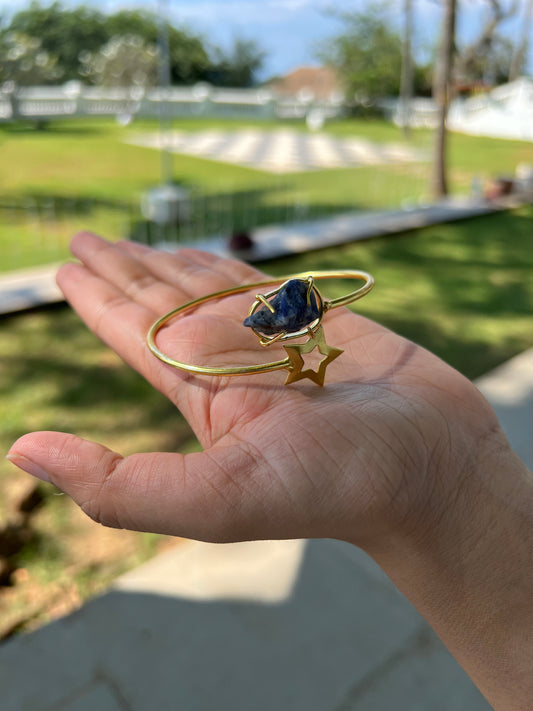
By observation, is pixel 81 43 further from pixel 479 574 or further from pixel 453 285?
pixel 479 574

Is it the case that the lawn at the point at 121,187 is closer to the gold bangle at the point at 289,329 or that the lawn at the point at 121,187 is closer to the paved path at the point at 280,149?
the paved path at the point at 280,149

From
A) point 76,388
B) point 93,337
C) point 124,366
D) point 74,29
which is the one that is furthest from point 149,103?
point 76,388

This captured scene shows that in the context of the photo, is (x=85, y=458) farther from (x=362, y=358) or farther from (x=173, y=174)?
(x=173, y=174)

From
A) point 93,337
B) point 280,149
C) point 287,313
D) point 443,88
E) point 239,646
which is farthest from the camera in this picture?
point 280,149

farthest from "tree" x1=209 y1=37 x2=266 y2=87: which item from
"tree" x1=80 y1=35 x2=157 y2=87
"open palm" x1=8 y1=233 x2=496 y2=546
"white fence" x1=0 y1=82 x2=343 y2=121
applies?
"open palm" x1=8 y1=233 x2=496 y2=546

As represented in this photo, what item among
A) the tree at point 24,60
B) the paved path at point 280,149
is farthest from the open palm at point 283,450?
the paved path at point 280,149
